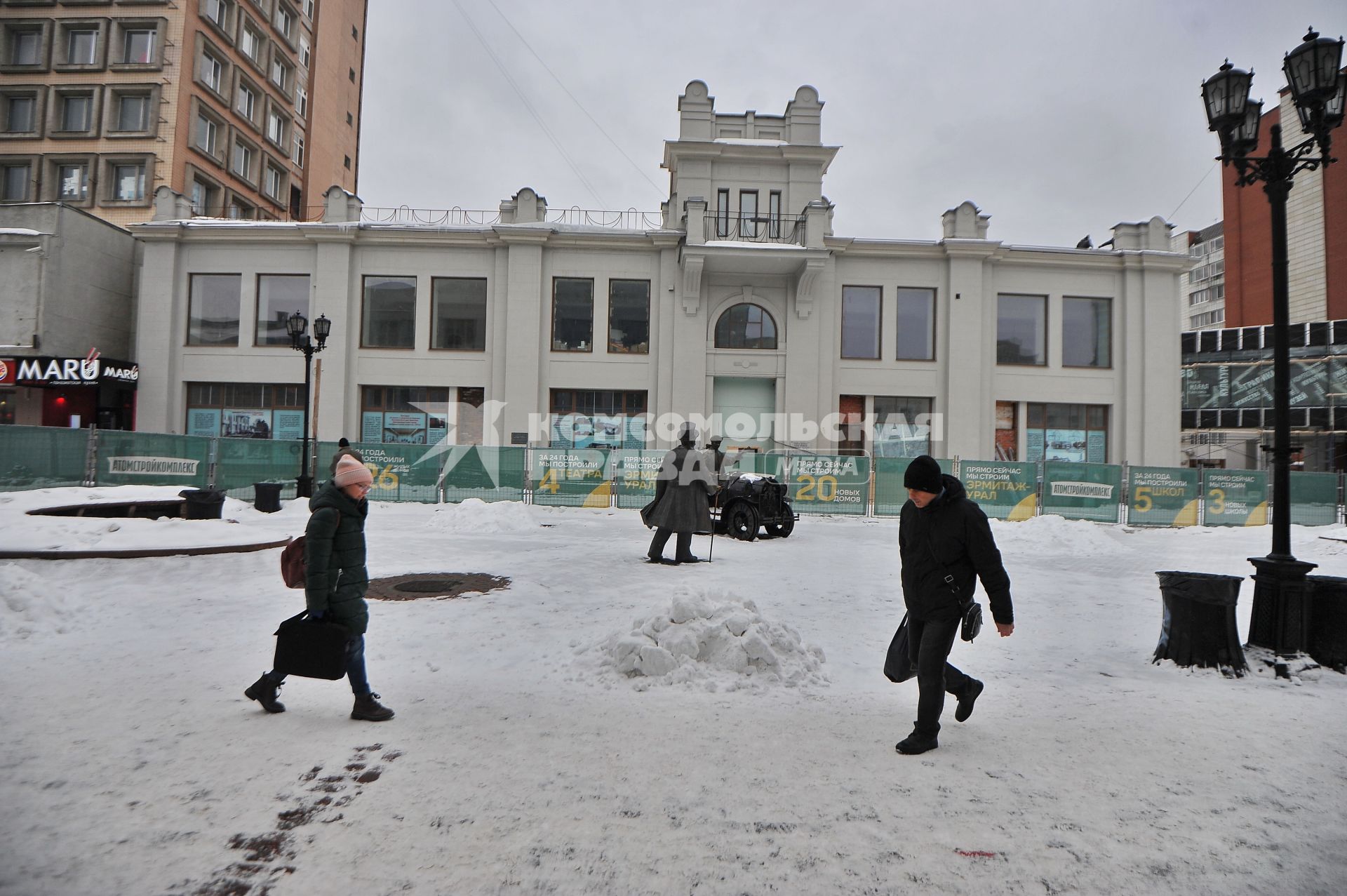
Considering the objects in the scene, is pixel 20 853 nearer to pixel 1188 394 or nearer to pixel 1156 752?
pixel 1156 752

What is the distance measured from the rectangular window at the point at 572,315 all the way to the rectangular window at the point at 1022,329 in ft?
50.3

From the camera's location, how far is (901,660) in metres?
4.51

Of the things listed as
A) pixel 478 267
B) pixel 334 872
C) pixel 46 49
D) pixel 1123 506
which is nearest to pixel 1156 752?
pixel 334 872

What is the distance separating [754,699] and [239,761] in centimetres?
310

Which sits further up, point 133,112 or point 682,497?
point 133,112

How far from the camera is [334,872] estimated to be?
112 inches

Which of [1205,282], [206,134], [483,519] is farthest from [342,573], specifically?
[1205,282]

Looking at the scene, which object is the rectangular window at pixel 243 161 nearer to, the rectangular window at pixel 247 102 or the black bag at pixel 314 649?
the rectangular window at pixel 247 102

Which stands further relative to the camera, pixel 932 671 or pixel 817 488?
pixel 817 488

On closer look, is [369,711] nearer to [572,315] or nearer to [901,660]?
[901,660]

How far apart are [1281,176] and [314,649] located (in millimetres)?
8816

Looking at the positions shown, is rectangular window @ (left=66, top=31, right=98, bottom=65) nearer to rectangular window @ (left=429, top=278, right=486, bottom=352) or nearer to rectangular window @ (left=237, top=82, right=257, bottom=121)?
rectangular window @ (left=237, top=82, right=257, bottom=121)

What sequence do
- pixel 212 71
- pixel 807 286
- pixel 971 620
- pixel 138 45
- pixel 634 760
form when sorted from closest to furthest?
pixel 634 760 < pixel 971 620 < pixel 807 286 < pixel 138 45 < pixel 212 71

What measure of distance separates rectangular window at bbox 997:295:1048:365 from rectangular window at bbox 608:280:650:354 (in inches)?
522
